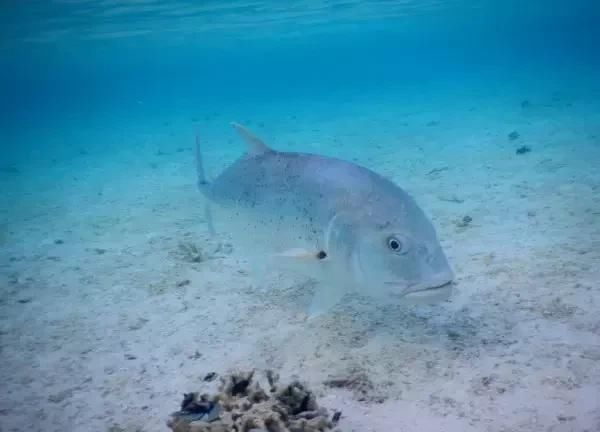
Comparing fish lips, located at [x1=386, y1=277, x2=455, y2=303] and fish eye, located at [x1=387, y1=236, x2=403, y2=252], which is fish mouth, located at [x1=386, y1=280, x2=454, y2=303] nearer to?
fish lips, located at [x1=386, y1=277, x2=455, y2=303]

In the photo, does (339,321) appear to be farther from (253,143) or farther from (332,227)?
(253,143)

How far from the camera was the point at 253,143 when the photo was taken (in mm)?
4820

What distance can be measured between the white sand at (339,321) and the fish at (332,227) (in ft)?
3.02

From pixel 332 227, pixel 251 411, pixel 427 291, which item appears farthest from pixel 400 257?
pixel 251 411

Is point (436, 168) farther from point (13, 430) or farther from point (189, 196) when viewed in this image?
point (13, 430)

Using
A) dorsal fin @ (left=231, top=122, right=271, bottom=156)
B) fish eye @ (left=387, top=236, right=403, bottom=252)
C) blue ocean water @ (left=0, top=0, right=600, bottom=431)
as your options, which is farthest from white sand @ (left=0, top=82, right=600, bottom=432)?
dorsal fin @ (left=231, top=122, right=271, bottom=156)

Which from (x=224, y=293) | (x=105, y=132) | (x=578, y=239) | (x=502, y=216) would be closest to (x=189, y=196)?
(x=224, y=293)

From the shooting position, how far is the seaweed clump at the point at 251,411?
3051 mm

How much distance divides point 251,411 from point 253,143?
2769mm

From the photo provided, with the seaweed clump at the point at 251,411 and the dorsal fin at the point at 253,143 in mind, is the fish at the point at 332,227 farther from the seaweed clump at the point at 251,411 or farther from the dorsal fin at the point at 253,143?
the seaweed clump at the point at 251,411

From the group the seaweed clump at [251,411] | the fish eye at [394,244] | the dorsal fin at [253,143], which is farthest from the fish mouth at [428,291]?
the dorsal fin at [253,143]

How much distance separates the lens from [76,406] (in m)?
4.20

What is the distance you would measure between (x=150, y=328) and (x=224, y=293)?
3.62 feet

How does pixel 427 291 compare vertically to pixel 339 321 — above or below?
above
